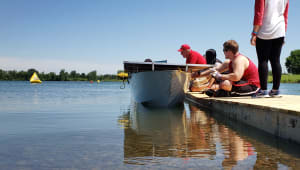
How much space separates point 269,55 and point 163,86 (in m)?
3.13

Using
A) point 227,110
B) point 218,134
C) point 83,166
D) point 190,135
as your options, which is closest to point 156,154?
point 83,166

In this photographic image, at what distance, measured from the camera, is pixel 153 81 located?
779 centimetres

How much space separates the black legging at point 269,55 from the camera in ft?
17.2

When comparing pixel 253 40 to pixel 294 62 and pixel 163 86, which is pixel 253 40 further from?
pixel 294 62

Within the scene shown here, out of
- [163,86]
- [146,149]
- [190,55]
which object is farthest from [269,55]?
[190,55]

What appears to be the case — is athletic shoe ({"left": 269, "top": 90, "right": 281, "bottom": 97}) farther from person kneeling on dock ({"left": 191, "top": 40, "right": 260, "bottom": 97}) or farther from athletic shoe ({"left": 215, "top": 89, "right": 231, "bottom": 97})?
athletic shoe ({"left": 215, "top": 89, "right": 231, "bottom": 97})

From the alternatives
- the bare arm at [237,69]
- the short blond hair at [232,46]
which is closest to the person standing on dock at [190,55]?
the short blond hair at [232,46]

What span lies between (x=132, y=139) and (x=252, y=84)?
11.8ft

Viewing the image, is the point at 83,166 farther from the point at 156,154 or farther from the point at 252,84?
the point at 252,84

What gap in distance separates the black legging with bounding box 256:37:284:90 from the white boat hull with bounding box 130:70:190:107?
2582mm

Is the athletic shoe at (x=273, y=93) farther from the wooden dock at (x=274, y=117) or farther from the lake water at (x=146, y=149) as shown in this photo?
the lake water at (x=146, y=149)

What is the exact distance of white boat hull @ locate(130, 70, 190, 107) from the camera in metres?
7.62

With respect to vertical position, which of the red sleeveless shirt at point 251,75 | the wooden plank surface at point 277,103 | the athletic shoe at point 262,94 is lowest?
the wooden plank surface at point 277,103

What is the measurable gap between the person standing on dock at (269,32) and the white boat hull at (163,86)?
8.57 ft
